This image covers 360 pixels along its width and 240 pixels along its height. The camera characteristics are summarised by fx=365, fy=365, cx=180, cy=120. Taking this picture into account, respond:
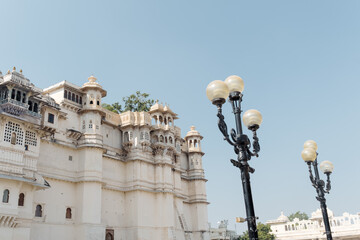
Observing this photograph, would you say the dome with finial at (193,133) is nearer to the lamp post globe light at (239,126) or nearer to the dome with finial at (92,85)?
the dome with finial at (92,85)

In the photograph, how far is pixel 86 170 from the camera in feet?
101

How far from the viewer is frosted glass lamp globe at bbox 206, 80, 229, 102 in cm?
1060

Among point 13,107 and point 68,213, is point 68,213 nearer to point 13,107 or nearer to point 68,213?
point 68,213

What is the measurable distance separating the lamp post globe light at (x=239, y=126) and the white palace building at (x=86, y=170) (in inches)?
693

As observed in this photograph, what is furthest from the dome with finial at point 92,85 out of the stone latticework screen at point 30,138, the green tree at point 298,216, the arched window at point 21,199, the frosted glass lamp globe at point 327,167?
the green tree at point 298,216

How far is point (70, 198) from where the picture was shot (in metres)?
30.2

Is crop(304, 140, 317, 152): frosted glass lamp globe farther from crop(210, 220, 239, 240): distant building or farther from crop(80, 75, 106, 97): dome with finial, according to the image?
crop(210, 220, 239, 240): distant building

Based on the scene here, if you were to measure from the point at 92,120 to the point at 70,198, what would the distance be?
23.3ft

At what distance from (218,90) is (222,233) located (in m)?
42.8

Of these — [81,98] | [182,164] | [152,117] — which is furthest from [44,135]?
[182,164]

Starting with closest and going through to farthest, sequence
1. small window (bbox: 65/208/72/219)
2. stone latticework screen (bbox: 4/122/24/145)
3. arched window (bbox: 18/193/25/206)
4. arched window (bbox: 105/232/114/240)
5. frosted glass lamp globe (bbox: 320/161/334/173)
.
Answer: frosted glass lamp globe (bbox: 320/161/334/173)
stone latticework screen (bbox: 4/122/24/145)
arched window (bbox: 18/193/25/206)
small window (bbox: 65/208/72/219)
arched window (bbox: 105/232/114/240)

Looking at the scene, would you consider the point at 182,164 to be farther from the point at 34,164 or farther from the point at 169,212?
the point at 34,164

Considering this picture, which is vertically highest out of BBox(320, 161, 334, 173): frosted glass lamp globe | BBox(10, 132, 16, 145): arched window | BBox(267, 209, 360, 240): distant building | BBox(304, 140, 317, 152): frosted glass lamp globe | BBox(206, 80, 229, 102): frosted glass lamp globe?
BBox(10, 132, 16, 145): arched window

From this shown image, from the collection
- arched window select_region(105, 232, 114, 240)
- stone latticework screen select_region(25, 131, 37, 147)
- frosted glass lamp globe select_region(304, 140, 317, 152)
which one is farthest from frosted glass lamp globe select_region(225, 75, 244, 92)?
arched window select_region(105, 232, 114, 240)
